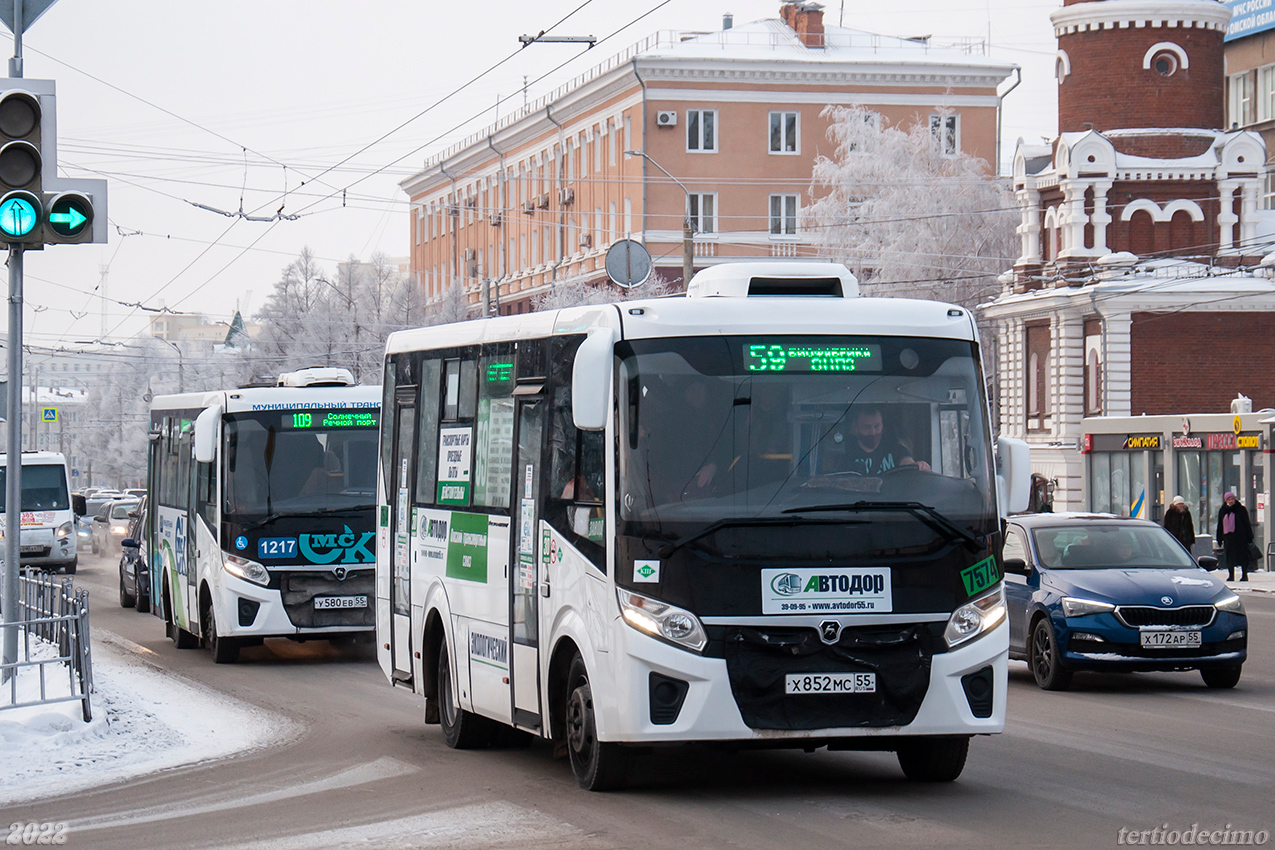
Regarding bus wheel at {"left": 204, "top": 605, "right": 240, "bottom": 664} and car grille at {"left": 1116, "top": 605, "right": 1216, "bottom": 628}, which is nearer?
car grille at {"left": 1116, "top": 605, "right": 1216, "bottom": 628}

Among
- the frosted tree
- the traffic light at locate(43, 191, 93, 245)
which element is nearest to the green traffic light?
the traffic light at locate(43, 191, 93, 245)

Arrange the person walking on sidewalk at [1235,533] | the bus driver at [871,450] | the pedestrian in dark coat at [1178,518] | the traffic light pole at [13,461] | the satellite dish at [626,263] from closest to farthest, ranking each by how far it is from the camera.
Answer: the bus driver at [871,450], the traffic light pole at [13,461], the satellite dish at [626,263], the pedestrian in dark coat at [1178,518], the person walking on sidewalk at [1235,533]

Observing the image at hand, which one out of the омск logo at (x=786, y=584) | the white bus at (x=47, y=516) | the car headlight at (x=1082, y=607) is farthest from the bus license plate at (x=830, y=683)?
the white bus at (x=47, y=516)

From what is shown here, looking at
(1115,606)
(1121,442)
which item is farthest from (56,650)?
(1121,442)

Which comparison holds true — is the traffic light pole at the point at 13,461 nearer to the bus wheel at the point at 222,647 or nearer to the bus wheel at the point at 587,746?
the bus wheel at the point at 587,746

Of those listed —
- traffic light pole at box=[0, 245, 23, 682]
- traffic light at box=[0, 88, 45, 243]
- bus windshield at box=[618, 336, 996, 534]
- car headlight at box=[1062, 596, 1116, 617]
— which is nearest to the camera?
bus windshield at box=[618, 336, 996, 534]

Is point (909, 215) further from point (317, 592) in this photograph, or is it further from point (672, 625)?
point (672, 625)

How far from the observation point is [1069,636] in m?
15.6

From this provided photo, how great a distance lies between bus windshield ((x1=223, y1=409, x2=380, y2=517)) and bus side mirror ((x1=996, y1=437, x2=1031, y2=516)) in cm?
980

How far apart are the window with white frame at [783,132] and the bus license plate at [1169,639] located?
64.2 m

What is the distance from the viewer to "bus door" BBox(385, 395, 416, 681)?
506 inches

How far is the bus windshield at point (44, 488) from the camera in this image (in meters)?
39.8

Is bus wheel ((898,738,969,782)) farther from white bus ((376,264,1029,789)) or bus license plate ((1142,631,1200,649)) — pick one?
bus license plate ((1142,631,1200,649))

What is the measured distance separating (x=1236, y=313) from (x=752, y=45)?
27372mm
